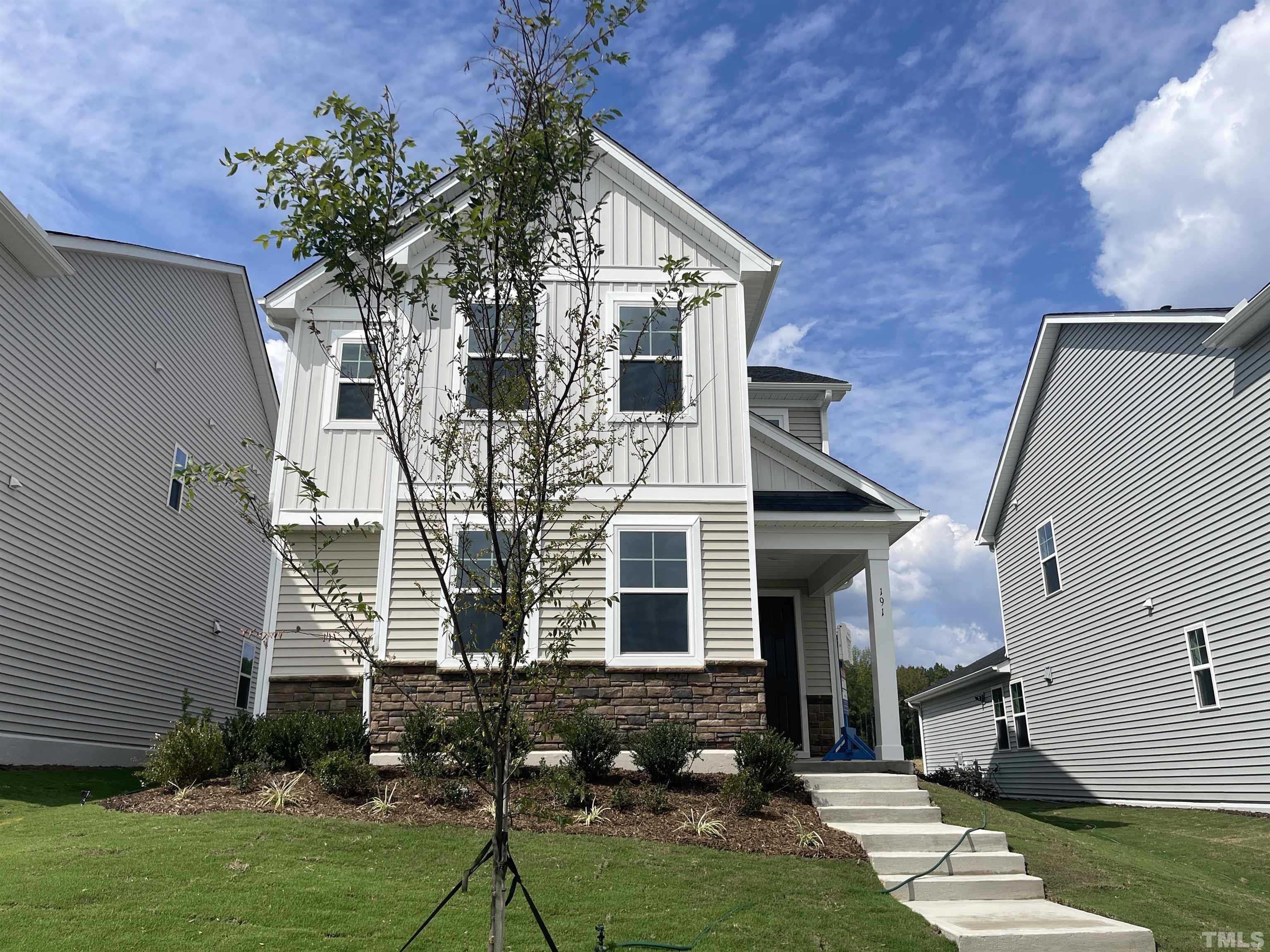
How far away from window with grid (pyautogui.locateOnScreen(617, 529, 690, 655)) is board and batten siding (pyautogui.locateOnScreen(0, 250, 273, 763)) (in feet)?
27.8

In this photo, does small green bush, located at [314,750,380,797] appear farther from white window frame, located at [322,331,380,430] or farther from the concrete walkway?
white window frame, located at [322,331,380,430]

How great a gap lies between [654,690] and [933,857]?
11.8 feet

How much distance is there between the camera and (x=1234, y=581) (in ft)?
42.5

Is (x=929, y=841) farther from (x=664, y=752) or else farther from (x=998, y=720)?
(x=998, y=720)

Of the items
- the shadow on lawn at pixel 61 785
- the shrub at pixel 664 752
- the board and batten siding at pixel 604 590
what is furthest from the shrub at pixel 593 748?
the shadow on lawn at pixel 61 785

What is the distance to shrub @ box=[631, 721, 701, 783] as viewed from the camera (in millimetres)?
9461

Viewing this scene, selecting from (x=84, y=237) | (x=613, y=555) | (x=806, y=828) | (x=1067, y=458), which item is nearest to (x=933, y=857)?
(x=806, y=828)

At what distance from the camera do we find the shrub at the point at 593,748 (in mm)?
9500

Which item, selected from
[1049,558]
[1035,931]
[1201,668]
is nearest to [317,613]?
[1035,931]

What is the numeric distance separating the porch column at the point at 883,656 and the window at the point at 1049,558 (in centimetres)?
821

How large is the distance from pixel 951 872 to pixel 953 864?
0.24 ft

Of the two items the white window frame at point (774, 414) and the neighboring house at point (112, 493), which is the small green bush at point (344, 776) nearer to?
the neighboring house at point (112, 493)

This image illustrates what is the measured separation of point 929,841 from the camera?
8.27m

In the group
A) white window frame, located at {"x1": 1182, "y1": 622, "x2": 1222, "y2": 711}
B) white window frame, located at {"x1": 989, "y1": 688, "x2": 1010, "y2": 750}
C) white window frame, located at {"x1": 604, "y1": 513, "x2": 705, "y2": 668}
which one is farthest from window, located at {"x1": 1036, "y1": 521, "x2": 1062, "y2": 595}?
white window frame, located at {"x1": 604, "y1": 513, "x2": 705, "y2": 668}
